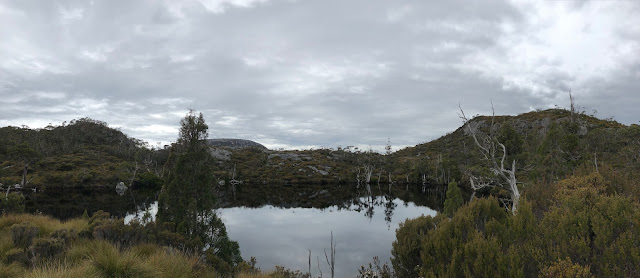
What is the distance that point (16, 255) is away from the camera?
309 inches

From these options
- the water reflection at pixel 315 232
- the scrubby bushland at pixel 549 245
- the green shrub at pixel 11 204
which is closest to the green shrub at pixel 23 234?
the green shrub at pixel 11 204

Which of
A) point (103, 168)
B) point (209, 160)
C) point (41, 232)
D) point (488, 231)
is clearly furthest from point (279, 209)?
point (103, 168)

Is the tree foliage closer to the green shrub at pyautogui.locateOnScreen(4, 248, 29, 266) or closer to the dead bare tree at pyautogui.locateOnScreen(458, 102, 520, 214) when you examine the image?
the dead bare tree at pyautogui.locateOnScreen(458, 102, 520, 214)

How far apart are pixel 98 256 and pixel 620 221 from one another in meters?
11.7

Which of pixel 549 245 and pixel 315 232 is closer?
pixel 549 245

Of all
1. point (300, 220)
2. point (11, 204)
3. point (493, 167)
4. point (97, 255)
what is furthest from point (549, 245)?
point (300, 220)

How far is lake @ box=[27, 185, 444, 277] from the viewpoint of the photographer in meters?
23.7

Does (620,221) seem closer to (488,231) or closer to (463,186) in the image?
(488,231)

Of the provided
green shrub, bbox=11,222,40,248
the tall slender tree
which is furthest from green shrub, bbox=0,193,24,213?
green shrub, bbox=11,222,40,248

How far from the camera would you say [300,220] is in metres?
39.4

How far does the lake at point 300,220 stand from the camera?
23656 mm

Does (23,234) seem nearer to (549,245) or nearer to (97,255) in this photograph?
(97,255)

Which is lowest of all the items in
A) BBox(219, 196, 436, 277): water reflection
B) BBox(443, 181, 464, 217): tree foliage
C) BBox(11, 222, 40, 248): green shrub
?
BBox(219, 196, 436, 277): water reflection

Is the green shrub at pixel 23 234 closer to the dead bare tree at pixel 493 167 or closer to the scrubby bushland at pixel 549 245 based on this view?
the scrubby bushland at pixel 549 245
